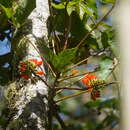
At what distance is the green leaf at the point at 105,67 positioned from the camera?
133 centimetres

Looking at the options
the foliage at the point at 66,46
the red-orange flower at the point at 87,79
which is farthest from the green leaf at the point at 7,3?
the red-orange flower at the point at 87,79

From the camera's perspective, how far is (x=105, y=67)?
4.61ft

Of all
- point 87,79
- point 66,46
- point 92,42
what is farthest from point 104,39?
point 87,79

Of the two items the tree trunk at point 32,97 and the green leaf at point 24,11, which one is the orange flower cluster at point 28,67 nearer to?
the tree trunk at point 32,97

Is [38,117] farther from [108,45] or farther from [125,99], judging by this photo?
[125,99]

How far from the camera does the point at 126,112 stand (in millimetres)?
317

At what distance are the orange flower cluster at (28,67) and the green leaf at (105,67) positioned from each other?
0.32 meters

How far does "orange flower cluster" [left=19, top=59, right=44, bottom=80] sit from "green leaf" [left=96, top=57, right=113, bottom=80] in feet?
1.04

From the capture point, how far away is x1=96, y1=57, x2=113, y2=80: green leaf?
4.37ft

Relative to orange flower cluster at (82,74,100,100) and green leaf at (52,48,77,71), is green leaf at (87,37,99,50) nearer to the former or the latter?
orange flower cluster at (82,74,100,100)

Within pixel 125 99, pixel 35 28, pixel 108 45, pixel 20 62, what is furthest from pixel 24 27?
pixel 125 99

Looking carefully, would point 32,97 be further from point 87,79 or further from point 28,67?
point 87,79

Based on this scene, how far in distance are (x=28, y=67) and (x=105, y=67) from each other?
44 cm

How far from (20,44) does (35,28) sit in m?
0.08
